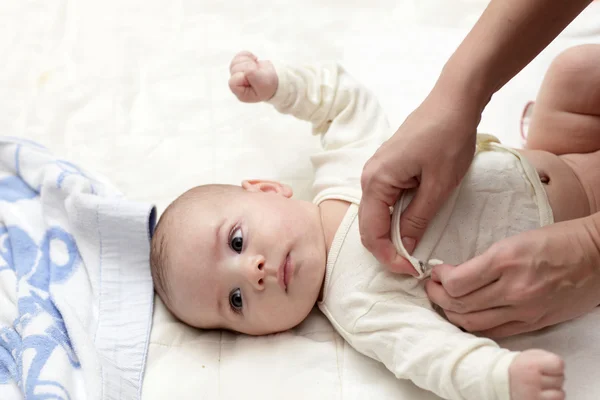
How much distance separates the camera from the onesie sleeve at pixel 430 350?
875 mm

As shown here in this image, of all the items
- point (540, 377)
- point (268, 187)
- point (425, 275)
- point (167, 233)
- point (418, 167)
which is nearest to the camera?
point (540, 377)

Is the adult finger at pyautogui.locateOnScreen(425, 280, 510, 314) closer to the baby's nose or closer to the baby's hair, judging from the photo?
the baby's nose

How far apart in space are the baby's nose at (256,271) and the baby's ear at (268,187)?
207 millimetres

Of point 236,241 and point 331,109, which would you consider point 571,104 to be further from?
point 236,241

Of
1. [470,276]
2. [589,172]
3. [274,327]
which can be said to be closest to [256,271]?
[274,327]

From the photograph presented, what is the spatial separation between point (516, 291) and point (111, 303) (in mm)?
710

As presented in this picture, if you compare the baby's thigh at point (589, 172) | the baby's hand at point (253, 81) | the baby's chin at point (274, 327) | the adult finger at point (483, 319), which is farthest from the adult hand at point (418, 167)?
the baby's hand at point (253, 81)

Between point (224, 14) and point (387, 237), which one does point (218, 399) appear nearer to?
point (387, 237)

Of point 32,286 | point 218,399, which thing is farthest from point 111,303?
point 218,399

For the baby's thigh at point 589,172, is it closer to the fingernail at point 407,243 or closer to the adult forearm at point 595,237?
the adult forearm at point 595,237

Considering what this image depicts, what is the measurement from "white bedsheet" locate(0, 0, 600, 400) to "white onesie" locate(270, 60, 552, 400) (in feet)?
0.29

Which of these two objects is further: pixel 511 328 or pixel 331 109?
pixel 331 109

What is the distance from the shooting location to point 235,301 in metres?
1.11

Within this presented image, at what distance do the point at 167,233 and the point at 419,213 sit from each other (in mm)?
458
